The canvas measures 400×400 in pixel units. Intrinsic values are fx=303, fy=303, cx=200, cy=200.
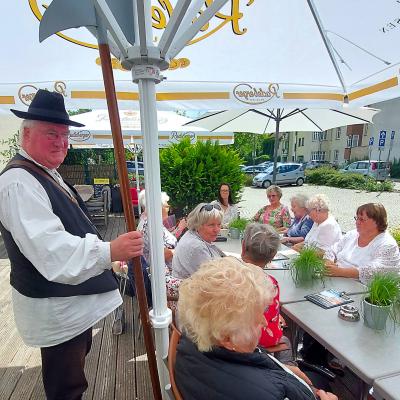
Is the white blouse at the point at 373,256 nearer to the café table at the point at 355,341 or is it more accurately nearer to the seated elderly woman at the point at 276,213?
the café table at the point at 355,341

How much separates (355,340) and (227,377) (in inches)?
40.1

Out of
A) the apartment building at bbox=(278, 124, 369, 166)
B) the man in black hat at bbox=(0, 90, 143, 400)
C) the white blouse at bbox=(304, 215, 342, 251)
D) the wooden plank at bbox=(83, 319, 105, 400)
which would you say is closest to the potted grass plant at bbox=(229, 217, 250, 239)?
the white blouse at bbox=(304, 215, 342, 251)

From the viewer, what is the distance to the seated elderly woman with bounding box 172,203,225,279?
2.45 meters

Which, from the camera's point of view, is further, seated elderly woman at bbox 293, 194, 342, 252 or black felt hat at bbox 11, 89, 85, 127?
seated elderly woman at bbox 293, 194, 342, 252

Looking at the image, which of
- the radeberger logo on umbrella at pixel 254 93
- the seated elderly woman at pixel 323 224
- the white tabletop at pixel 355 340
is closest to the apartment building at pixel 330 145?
the seated elderly woman at pixel 323 224

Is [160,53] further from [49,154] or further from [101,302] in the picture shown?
[101,302]

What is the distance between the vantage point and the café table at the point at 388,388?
126 centimetres

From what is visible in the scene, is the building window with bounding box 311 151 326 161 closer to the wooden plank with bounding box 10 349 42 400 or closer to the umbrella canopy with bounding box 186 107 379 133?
the umbrella canopy with bounding box 186 107 379 133

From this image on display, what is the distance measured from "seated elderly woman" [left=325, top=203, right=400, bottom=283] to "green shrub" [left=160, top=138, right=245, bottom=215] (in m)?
3.53

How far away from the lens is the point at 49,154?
1503mm

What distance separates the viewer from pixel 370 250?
260cm

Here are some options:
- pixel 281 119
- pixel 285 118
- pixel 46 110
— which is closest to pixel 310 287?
pixel 46 110

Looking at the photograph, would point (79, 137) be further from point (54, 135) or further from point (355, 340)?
point (355, 340)

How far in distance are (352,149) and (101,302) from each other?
3563cm
